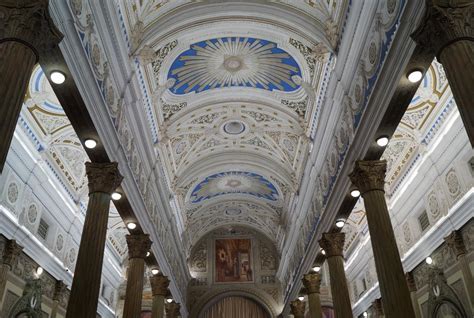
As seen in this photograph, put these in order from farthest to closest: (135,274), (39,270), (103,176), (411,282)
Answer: (411,282)
(39,270)
(135,274)
(103,176)

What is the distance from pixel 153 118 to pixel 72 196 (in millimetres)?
4316

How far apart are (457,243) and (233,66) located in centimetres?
804

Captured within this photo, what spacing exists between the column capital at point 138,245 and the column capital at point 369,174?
21.6ft

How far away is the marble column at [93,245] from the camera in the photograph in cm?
777

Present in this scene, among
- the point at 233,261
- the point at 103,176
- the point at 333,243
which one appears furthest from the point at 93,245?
the point at 233,261

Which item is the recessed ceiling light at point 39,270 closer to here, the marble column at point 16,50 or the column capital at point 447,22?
the marble column at point 16,50

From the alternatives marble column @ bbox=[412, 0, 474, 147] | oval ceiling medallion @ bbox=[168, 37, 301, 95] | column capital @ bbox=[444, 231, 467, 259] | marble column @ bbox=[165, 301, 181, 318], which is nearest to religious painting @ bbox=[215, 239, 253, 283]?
marble column @ bbox=[165, 301, 181, 318]

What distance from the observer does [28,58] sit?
5.57m

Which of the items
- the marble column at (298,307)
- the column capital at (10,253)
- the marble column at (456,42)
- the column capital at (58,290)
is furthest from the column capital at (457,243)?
the column capital at (58,290)

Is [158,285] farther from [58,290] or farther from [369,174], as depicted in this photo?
[369,174]

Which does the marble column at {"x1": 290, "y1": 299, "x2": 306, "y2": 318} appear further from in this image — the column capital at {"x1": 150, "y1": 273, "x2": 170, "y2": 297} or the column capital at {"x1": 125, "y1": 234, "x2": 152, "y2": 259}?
the column capital at {"x1": 125, "y1": 234, "x2": 152, "y2": 259}

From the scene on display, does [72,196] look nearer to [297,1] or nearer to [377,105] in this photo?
[297,1]

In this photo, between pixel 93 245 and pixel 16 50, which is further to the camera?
pixel 93 245

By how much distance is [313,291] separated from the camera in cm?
1634
